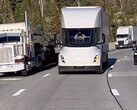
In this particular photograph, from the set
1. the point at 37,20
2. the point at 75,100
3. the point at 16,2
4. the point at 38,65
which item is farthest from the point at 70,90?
the point at 16,2

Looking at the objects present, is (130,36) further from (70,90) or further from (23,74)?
(70,90)

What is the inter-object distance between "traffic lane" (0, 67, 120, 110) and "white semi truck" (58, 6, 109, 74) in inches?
137

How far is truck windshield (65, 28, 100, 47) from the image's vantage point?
2296cm

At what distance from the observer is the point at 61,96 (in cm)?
1434

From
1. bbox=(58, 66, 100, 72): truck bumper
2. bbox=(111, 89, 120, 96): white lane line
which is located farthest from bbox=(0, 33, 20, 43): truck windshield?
bbox=(111, 89, 120, 96): white lane line

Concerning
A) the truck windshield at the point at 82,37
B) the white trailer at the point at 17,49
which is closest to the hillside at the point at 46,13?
the white trailer at the point at 17,49

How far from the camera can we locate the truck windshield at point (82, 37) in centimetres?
2296

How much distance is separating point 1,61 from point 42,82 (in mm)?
4086

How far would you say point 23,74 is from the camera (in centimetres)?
2303

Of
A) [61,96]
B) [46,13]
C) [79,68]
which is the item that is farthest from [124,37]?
[61,96]

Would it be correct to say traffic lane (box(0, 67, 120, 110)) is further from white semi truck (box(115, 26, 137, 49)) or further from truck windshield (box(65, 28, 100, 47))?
white semi truck (box(115, 26, 137, 49))

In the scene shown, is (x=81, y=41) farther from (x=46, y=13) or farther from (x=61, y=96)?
(x=46, y=13)

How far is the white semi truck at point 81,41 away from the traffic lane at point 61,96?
3481 millimetres

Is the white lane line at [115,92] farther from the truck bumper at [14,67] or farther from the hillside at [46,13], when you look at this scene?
the hillside at [46,13]
